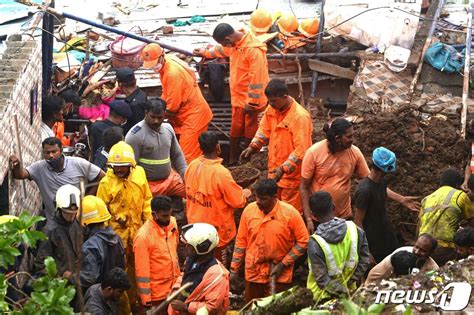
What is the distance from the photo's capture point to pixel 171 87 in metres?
12.9

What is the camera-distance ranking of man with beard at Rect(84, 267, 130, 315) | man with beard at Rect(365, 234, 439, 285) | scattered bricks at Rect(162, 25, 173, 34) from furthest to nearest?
scattered bricks at Rect(162, 25, 173, 34)
man with beard at Rect(365, 234, 439, 285)
man with beard at Rect(84, 267, 130, 315)

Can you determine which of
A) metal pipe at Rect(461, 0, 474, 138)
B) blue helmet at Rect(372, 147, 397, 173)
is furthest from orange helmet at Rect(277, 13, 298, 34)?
blue helmet at Rect(372, 147, 397, 173)

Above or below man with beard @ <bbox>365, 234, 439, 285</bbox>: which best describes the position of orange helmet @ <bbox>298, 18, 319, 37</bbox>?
above

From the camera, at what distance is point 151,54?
12.9 metres

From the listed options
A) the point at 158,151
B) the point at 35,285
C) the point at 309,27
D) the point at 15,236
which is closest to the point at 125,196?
the point at 158,151

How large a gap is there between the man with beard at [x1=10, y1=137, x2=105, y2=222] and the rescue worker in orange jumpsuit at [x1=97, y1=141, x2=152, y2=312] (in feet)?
1.30

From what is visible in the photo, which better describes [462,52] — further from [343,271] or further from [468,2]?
[343,271]

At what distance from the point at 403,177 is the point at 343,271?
351 cm

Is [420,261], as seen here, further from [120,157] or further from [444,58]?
[444,58]

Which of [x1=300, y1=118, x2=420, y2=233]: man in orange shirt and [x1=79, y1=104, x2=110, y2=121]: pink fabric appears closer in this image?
[x1=300, y1=118, x2=420, y2=233]: man in orange shirt

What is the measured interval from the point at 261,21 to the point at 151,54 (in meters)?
2.42

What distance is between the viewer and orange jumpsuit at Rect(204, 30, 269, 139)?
13.1 metres

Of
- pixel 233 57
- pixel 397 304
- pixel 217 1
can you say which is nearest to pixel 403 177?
pixel 233 57

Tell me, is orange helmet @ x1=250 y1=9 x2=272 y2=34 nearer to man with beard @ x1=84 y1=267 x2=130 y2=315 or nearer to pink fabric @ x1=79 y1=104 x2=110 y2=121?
pink fabric @ x1=79 y1=104 x2=110 y2=121
